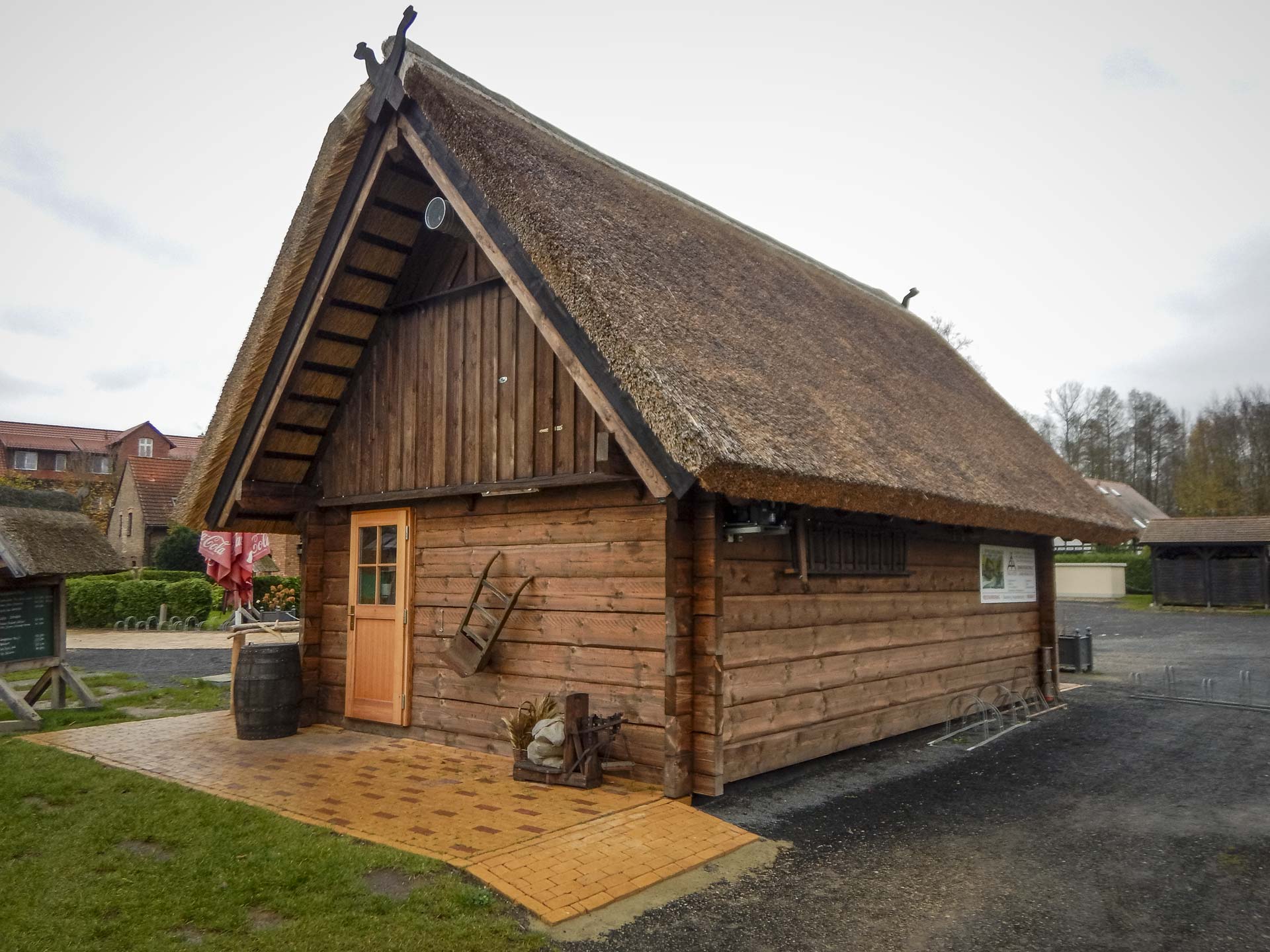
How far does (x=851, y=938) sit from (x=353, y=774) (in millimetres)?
4337

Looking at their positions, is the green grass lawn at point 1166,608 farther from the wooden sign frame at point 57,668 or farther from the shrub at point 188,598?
the wooden sign frame at point 57,668

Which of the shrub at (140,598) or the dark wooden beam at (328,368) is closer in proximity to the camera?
the dark wooden beam at (328,368)

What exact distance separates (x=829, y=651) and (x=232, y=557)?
37.1 feet

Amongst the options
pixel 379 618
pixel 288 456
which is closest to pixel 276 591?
pixel 288 456

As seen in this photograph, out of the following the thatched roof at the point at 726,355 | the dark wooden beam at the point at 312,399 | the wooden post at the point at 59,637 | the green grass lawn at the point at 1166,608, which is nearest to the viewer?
the thatched roof at the point at 726,355

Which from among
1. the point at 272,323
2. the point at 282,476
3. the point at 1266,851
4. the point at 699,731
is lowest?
the point at 1266,851

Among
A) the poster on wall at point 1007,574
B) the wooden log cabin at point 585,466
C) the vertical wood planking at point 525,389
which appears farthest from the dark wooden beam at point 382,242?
the poster on wall at point 1007,574

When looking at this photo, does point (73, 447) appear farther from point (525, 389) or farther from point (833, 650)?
point (833, 650)

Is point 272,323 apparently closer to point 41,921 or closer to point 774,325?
point 774,325

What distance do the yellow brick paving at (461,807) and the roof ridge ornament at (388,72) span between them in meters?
5.34

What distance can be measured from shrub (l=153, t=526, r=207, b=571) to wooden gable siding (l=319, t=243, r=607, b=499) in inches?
900

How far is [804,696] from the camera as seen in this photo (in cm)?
744

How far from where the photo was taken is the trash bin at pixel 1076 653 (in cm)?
1458

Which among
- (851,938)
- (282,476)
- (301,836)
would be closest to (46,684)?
(282,476)
